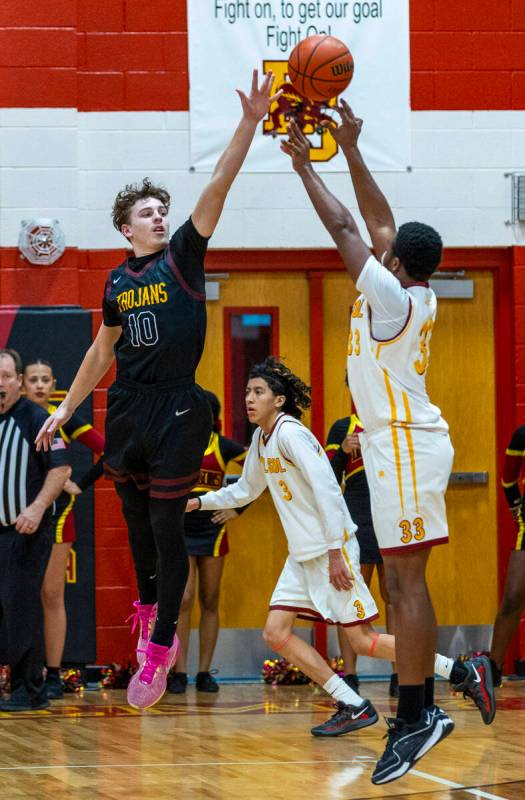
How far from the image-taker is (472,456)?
886 centimetres

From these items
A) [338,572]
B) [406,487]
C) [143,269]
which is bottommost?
[338,572]

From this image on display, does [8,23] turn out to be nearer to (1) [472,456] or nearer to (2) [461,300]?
(2) [461,300]

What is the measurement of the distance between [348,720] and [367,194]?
2.66 meters

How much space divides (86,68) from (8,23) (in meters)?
0.57

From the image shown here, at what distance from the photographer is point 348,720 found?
6.31 metres

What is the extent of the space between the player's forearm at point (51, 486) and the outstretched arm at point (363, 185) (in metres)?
2.77

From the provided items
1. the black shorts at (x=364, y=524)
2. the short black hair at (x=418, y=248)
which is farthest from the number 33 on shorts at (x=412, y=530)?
the black shorts at (x=364, y=524)

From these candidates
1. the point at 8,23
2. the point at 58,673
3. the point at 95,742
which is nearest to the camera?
the point at 95,742

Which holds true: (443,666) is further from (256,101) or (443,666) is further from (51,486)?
(256,101)

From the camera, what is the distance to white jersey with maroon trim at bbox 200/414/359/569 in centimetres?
632

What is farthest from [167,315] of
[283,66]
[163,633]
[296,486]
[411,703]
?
[283,66]

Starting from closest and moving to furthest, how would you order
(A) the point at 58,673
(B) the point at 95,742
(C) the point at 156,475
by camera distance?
(C) the point at 156,475 → (B) the point at 95,742 → (A) the point at 58,673

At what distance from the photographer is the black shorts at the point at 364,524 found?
25.8 ft

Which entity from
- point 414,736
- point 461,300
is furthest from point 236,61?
point 414,736
